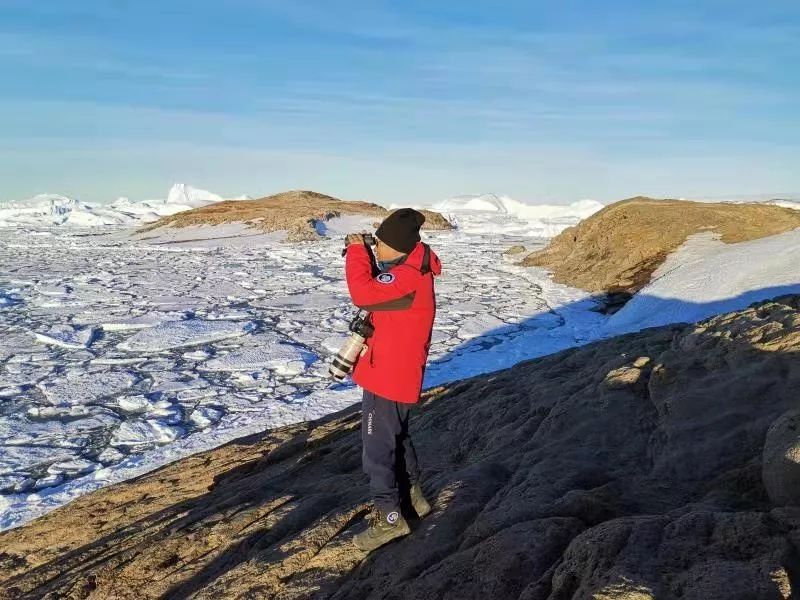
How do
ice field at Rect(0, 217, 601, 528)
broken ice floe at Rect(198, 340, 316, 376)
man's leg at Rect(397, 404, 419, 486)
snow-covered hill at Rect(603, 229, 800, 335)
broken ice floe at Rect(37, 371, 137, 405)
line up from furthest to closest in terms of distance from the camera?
1. snow-covered hill at Rect(603, 229, 800, 335)
2. broken ice floe at Rect(198, 340, 316, 376)
3. broken ice floe at Rect(37, 371, 137, 405)
4. ice field at Rect(0, 217, 601, 528)
5. man's leg at Rect(397, 404, 419, 486)

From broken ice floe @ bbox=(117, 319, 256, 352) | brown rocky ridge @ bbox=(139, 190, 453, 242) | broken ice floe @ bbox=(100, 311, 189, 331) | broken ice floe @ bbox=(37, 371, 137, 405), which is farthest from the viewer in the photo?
brown rocky ridge @ bbox=(139, 190, 453, 242)

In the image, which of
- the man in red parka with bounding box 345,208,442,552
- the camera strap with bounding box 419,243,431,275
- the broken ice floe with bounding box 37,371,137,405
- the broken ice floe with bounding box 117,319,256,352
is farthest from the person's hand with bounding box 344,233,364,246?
the broken ice floe with bounding box 117,319,256,352

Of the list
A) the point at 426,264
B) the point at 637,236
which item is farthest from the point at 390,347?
the point at 637,236

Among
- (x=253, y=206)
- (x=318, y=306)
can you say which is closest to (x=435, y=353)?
(x=318, y=306)

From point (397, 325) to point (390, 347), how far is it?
0.36 ft

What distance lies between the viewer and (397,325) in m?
3.04

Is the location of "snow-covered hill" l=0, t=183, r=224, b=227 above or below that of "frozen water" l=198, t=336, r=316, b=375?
above

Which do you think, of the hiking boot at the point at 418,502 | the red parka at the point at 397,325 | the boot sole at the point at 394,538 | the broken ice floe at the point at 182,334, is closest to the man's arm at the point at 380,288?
the red parka at the point at 397,325

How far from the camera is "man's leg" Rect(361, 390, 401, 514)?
10.0 ft

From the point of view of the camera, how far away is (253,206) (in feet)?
117

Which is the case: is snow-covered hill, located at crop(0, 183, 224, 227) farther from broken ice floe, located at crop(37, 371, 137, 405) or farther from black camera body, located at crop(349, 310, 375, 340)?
black camera body, located at crop(349, 310, 375, 340)

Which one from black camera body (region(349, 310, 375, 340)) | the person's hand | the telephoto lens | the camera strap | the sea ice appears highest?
the person's hand

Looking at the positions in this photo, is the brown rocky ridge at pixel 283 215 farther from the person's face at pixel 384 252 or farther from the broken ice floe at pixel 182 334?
the person's face at pixel 384 252

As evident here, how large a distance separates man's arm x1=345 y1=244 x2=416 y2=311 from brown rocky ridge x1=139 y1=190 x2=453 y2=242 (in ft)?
75.6
